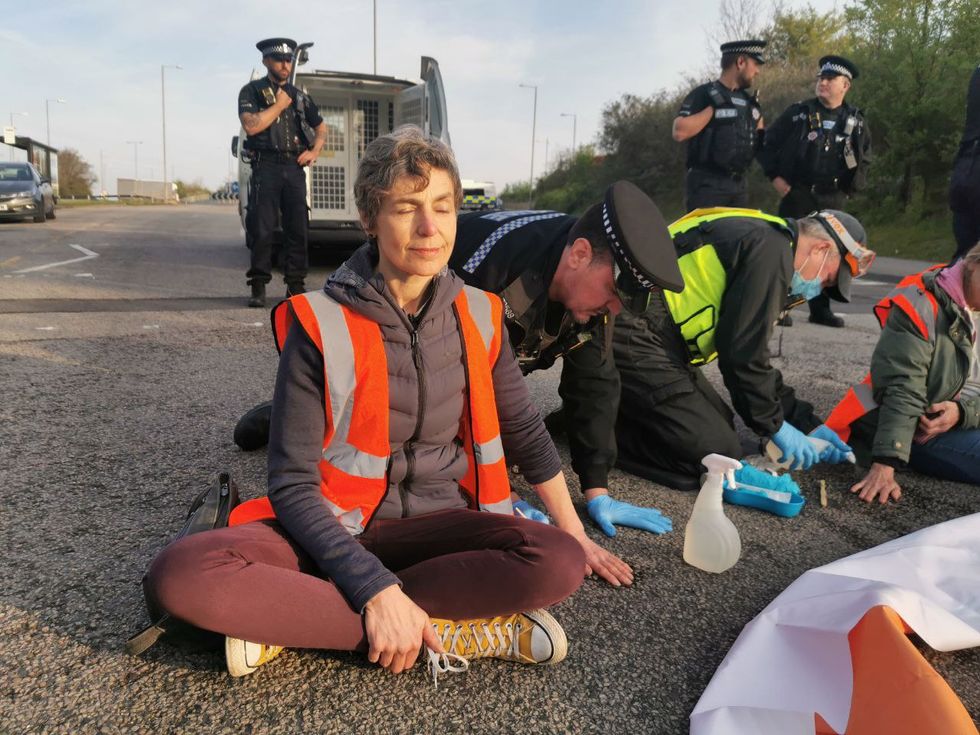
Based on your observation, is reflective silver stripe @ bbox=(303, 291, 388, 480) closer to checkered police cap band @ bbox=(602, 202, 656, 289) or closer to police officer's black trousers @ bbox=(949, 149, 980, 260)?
checkered police cap band @ bbox=(602, 202, 656, 289)

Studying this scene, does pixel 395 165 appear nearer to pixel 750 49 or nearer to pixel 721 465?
pixel 721 465

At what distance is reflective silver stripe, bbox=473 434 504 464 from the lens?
1969mm

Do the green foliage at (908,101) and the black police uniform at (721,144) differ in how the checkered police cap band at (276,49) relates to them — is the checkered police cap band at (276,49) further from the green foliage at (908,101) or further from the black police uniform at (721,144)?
the green foliage at (908,101)

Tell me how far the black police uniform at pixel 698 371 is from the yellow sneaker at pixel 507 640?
4.82 ft

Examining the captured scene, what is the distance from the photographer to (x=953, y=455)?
3.21 m

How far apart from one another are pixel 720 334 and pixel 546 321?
0.84m

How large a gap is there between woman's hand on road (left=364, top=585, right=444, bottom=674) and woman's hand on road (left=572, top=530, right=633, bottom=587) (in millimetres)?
736

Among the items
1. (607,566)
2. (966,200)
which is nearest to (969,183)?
(966,200)

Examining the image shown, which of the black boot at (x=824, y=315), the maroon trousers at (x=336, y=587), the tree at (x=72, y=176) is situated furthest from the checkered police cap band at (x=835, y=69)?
the tree at (x=72, y=176)

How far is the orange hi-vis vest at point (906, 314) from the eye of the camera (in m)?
3.02

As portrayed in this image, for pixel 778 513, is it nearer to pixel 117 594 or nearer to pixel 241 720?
pixel 241 720

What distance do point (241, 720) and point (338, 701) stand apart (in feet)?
0.66

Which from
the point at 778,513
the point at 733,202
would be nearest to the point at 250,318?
the point at 733,202

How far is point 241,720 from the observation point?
5.19 ft
